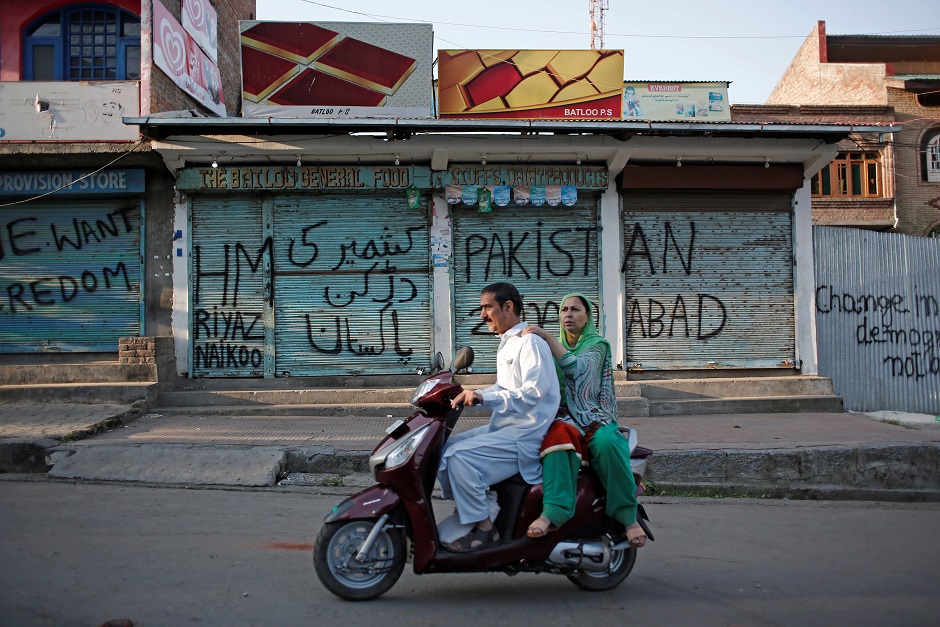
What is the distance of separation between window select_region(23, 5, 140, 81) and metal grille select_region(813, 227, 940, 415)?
34.9ft

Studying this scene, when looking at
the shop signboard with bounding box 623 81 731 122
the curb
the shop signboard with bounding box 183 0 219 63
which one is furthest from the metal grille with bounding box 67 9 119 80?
the shop signboard with bounding box 623 81 731 122

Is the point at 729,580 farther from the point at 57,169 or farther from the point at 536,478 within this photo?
the point at 57,169

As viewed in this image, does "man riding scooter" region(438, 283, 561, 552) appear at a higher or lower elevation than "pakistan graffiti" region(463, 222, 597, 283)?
lower

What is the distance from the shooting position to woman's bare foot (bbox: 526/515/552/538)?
359cm

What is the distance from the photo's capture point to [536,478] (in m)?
3.73

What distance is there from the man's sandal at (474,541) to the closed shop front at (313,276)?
261 inches

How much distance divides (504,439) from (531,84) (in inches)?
331

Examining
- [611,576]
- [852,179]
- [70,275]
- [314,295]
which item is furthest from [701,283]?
[852,179]

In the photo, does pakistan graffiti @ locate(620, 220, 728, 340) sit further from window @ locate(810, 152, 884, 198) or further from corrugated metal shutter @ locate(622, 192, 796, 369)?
window @ locate(810, 152, 884, 198)

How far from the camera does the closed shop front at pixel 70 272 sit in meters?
10.1

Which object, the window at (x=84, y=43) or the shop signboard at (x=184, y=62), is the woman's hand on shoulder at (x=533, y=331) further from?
the window at (x=84, y=43)

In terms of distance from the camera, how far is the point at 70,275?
10180 millimetres

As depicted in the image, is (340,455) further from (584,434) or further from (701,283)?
(701,283)

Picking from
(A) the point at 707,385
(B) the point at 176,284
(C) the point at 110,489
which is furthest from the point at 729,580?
(B) the point at 176,284
